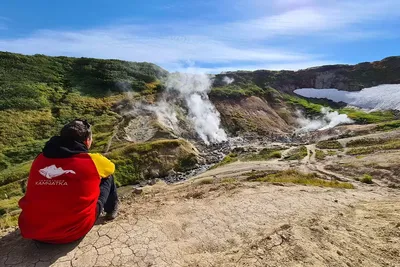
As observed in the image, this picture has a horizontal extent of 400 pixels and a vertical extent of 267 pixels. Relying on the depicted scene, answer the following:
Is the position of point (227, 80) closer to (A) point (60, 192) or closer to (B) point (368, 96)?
(B) point (368, 96)

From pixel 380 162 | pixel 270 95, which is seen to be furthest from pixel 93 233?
pixel 270 95

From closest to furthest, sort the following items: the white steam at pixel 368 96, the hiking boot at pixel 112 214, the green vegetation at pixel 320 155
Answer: the hiking boot at pixel 112 214, the green vegetation at pixel 320 155, the white steam at pixel 368 96

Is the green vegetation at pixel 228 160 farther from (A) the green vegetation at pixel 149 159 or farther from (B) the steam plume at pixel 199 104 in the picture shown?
(B) the steam plume at pixel 199 104

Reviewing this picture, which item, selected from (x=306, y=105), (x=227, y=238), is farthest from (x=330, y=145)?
(x=227, y=238)

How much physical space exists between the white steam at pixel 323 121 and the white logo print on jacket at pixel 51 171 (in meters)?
64.1

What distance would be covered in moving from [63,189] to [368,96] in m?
95.3

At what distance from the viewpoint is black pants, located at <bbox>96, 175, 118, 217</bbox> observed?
21.5 feet

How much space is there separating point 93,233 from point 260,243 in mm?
3451

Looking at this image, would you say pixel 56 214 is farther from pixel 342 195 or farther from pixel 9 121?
pixel 9 121

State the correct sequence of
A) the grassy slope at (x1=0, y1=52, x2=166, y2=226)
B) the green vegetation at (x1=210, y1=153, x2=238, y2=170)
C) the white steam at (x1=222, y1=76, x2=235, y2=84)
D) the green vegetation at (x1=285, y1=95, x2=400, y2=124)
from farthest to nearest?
the white steam at (x1=222, y1=76, x2=235, y2=84) < the green vegetation at (x1=285, y1=95, x2=400, y2=124) < the grassy slope at (x1=0, y1=52, x2=166, y2=226) < the green vegetation at (x1=210, y1=153, x2=238, y2=170)

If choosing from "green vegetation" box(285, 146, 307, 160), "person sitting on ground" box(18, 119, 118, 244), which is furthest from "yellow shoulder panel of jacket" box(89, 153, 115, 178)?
"green vegetation" box(285, 146, 307, 160)

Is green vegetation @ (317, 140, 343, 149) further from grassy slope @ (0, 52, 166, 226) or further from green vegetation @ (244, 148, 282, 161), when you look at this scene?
grassy slope @ (0, 52, 166, 226)

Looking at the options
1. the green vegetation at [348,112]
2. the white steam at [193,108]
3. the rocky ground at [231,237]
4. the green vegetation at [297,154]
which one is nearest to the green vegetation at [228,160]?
the green vegetation at [297,154]

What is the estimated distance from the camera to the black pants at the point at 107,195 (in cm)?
655
